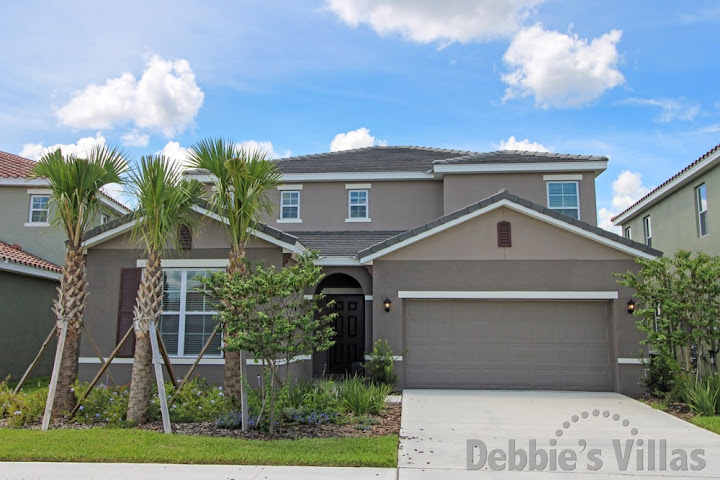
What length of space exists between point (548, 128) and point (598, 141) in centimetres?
339

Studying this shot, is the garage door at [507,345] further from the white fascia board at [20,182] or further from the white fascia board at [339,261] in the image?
the white fascia board at [20,182]

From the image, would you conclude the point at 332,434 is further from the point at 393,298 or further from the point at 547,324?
the point at 547,324

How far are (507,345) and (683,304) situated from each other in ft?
12.3

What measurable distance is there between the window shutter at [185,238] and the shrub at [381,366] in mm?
4685

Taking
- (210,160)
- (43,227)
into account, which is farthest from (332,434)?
(43,227)

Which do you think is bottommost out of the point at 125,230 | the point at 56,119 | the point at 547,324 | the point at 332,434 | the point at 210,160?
the point at 332,434

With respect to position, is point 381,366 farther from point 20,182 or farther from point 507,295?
point 20,182

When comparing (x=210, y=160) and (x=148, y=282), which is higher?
(x=210, y=160)

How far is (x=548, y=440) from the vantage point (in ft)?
26.8

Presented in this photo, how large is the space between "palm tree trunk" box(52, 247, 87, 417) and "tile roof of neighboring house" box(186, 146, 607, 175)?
8958 millimetres

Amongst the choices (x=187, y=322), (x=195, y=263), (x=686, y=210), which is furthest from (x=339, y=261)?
(x=686, y=210)

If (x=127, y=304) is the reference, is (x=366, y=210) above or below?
above

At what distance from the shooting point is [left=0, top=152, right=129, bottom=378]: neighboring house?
15430mm

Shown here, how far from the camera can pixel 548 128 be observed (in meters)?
17.5
